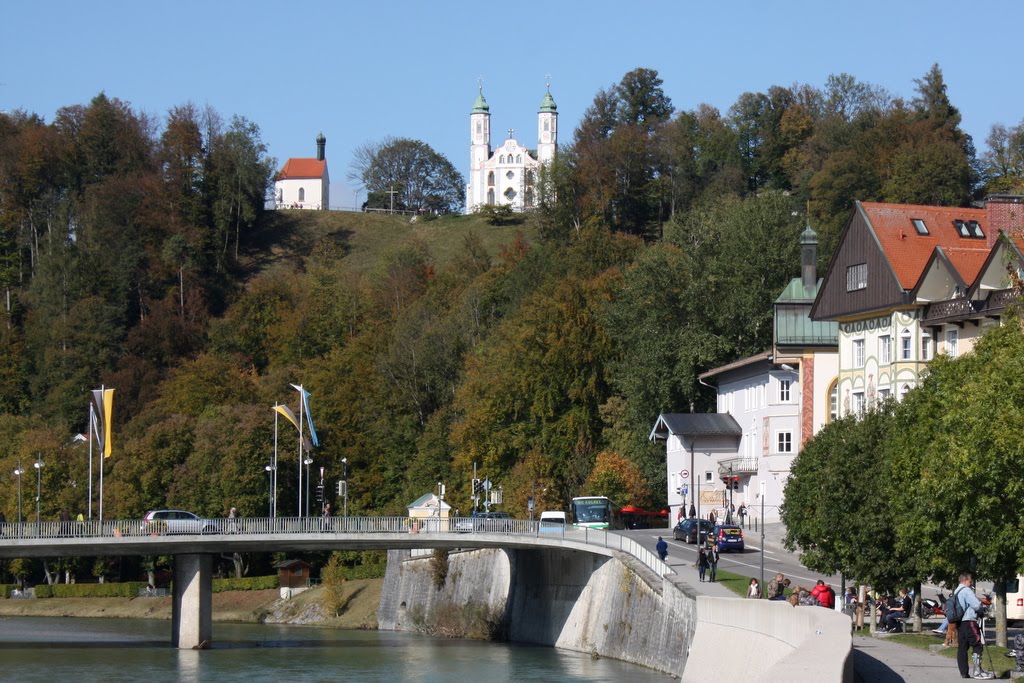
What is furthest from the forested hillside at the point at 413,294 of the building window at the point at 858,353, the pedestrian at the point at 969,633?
the pedestrian at the point at 969,633

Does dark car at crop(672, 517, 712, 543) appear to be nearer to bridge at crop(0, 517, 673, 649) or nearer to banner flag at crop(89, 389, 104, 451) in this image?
bridge at crop(0, 517, 673, 649)

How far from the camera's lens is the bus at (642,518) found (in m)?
86.1

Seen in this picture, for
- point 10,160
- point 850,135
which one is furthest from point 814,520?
point 10,160

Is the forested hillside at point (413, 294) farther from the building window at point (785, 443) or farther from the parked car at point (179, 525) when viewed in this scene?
the parked car at point (179, 525)

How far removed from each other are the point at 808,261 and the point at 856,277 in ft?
48.4

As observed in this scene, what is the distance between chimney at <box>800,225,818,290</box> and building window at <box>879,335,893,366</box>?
45.1 ft

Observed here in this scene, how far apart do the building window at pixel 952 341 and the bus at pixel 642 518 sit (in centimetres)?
2331

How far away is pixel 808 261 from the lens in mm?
87438

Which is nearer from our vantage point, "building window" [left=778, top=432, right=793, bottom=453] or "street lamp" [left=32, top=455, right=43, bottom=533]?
"building window" [left=778, top=432, right=793, bottom=453]

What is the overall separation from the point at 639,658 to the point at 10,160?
365 feet

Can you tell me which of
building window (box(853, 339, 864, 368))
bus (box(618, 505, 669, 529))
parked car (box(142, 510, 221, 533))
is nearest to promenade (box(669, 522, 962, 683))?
building window (box(853, 339, 864, 368))

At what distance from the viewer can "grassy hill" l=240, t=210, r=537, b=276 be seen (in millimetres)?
168250

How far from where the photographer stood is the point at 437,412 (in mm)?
105750

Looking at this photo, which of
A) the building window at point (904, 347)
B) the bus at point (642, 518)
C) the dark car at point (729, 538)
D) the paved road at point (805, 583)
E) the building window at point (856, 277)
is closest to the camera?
the paved road at point (805, 583)
